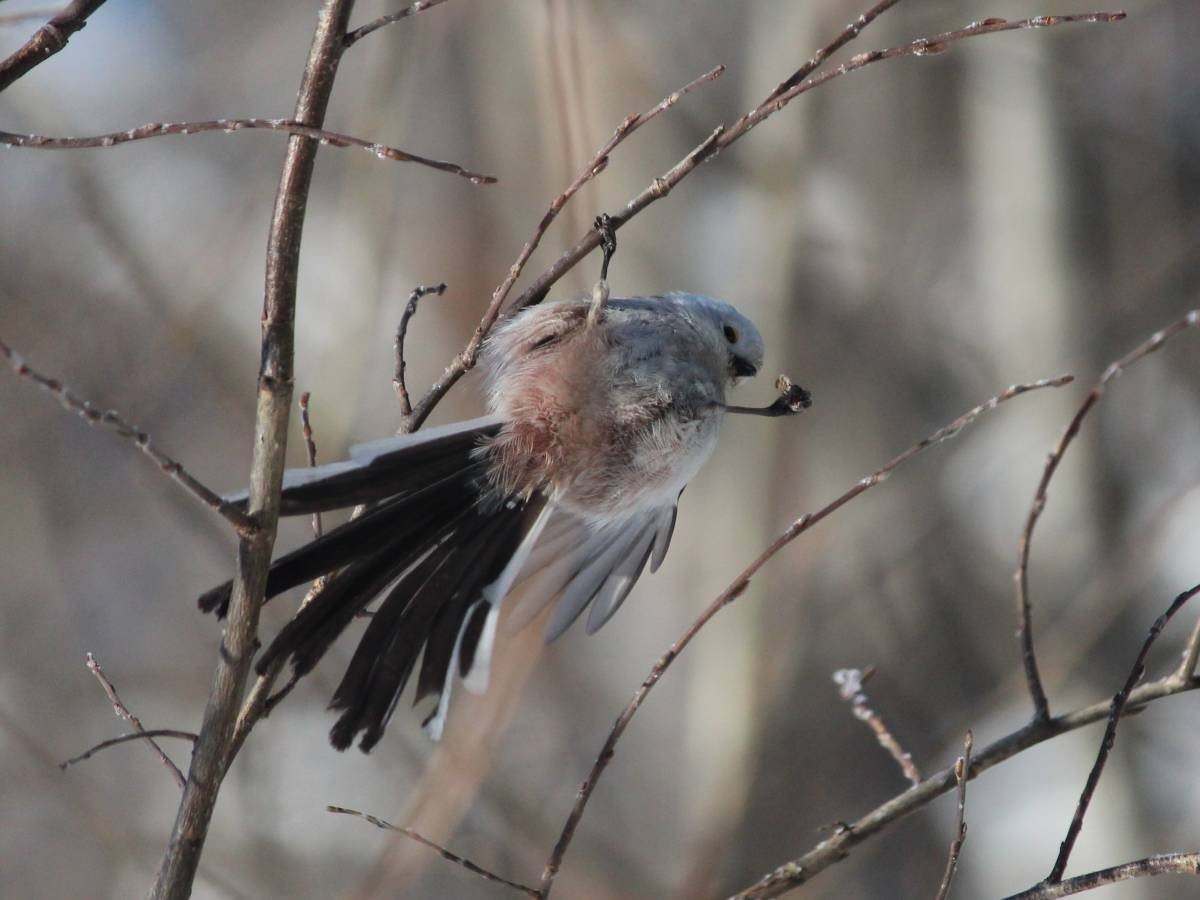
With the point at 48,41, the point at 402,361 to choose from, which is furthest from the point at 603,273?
the point at 48,41

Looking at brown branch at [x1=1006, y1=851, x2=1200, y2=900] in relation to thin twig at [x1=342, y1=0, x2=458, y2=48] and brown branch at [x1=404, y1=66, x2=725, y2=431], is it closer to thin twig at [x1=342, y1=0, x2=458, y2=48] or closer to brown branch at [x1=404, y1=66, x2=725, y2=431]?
brown branch at [x1=404, y1=66, x2=725, y2=431]

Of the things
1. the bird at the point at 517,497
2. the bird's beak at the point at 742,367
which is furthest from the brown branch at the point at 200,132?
the bird's beak at the point at 742,367

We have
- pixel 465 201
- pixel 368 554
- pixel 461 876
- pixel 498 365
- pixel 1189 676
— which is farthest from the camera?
pixel 465 201

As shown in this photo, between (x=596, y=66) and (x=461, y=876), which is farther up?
(x=596, y=66)

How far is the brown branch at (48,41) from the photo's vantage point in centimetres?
78

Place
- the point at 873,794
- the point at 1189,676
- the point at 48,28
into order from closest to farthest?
1. the point at 48,28
2. the point at 1189,676
3. the point at 873,794

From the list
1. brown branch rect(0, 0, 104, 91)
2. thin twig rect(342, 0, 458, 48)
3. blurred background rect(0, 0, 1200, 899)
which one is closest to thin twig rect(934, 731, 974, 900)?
thin twig rect(342, 0, 458, 48)

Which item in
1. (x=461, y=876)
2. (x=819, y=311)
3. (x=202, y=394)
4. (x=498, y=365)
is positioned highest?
(x=202, y=394)

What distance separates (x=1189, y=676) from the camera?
91cm

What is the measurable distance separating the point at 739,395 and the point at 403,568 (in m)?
2.36

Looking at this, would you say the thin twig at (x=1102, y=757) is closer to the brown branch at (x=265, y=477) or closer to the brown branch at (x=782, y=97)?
the brown branch at (x=782, y=97)

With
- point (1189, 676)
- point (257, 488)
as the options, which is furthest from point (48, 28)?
point (1189, 676)

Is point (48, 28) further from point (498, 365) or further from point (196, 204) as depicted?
point (196, 204)

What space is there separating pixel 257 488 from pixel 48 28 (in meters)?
0.38
